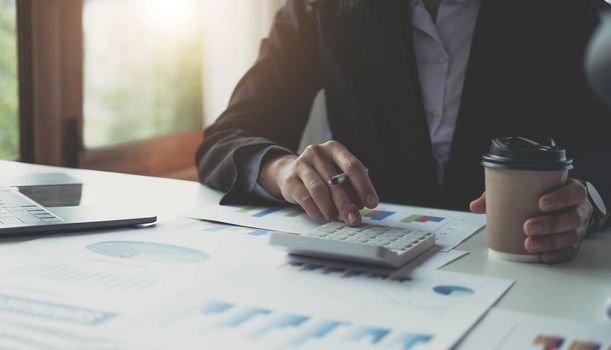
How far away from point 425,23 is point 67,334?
99 cm

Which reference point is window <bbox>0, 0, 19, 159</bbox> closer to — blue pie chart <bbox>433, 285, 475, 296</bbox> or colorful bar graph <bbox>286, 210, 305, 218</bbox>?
colorful bar graph <bbox>286, 210, 305, 218</bbox>

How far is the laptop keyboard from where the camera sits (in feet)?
3.06

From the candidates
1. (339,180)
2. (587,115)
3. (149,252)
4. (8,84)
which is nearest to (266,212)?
(339,180)

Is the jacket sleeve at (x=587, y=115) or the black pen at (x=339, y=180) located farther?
the jacket sleeve at (x=587, y=115)

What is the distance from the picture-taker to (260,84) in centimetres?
147

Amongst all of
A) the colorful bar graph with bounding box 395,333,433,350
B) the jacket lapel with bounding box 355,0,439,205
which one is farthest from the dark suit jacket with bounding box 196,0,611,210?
the colorful bar graph with bounding box 395,333,433,350

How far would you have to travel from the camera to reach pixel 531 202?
0.80 meters

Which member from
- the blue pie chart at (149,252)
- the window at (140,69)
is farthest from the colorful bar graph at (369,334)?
the window at (140,69)

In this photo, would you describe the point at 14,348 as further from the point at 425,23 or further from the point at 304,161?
the point at 425,23

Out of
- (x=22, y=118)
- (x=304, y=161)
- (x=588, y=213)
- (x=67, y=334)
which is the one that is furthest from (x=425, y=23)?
(x=22, y=118)

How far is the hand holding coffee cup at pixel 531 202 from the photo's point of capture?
2.58 feet

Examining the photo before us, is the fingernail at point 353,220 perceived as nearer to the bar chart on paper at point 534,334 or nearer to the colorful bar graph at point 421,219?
the colorful bar graph at point 421,219

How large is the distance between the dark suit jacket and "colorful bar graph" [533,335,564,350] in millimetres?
736

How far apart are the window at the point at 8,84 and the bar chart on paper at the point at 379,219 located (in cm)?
111
